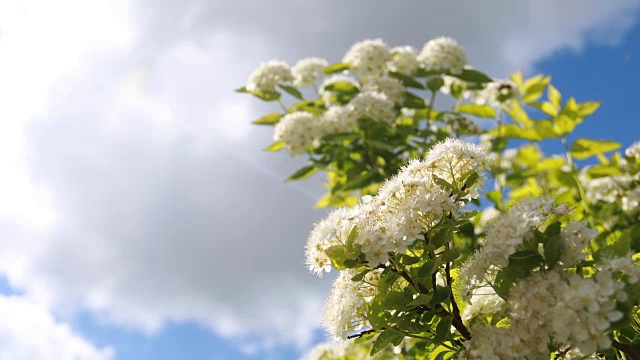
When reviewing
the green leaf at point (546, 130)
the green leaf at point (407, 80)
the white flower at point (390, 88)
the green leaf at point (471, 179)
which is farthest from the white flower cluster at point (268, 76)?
the green leaf at point (471, 179)

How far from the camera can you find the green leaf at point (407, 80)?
13.2 feet

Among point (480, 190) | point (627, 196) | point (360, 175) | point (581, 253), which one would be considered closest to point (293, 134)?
point (360, 175)

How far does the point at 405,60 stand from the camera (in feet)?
13.6

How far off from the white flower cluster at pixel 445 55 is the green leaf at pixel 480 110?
0.73ft

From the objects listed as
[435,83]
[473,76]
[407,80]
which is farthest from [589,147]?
[407,80]

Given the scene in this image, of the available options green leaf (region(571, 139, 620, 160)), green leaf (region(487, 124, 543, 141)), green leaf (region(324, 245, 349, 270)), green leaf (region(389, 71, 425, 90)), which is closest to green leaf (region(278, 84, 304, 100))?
green leaf (region(389, 71, 425, 90))

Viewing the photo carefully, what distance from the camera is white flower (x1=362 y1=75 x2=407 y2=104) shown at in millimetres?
3859

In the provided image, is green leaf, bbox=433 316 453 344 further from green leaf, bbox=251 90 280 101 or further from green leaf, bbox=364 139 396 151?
green leaf, bbox=251 90 280 101

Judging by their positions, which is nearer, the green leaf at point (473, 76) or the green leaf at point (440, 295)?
the green leaf at point (440, 295)

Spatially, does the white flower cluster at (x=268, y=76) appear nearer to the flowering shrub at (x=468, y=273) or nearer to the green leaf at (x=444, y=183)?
the flowering shrub at (x=468, y=273)

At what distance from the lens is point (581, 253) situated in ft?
4.32

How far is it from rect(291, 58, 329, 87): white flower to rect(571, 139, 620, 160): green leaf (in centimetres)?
164

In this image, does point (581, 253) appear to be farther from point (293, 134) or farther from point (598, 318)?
point (293, 134)

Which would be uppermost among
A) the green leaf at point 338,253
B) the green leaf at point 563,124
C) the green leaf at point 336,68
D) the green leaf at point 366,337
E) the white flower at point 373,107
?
the green leaf at point 336,68
